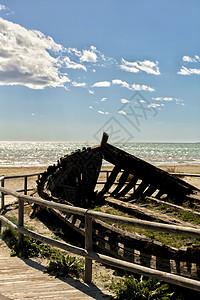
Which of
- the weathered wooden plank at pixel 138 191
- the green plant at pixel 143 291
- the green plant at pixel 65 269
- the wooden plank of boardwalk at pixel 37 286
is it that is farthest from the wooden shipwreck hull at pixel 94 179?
the green plant at pixel 143 291

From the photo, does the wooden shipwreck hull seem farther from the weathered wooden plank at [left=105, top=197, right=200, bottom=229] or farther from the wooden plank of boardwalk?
the wooden plank of boardwalk

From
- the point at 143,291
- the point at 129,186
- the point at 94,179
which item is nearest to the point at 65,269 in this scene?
the point at 143,291

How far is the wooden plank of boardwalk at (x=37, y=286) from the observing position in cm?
330

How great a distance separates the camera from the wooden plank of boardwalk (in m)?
3.30

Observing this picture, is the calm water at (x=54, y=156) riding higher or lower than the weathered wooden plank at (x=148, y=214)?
lower

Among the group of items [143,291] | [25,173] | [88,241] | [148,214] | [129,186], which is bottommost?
[25,173]

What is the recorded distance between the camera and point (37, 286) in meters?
3.53

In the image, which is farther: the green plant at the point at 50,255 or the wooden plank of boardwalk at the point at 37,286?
the green plant at the point at 50,255

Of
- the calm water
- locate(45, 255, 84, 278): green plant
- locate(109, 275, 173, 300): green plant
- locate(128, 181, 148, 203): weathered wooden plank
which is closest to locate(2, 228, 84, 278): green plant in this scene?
locate(45, 255, 84, 278): green plant

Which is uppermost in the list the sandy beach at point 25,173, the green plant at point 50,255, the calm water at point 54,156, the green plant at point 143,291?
the green plant at point 143,291

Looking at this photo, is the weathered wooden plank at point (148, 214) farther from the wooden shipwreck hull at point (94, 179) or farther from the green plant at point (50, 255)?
the green plant at point (50, 255)

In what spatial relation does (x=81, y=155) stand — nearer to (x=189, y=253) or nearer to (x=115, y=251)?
(x=115, y=251)

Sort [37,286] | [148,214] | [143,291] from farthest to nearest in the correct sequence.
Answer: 1. [148,214]
2. [37,286]
3. [143,291]

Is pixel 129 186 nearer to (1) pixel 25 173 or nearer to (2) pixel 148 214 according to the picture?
(2) pixel 148 214
